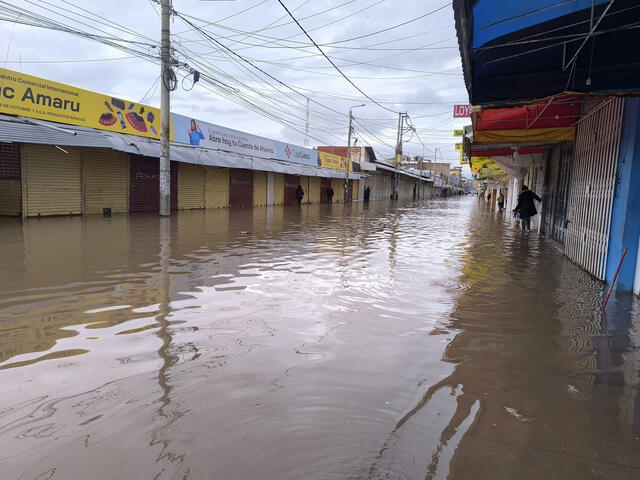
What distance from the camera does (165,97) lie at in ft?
52.2

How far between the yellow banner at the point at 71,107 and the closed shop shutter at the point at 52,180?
1.16 meters

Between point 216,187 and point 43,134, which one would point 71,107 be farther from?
point 216,187

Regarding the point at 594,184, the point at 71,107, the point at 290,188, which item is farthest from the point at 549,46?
the point at 290,188

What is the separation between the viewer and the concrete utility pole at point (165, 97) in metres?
15.5

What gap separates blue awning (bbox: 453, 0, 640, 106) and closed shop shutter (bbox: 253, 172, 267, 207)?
23.1 m

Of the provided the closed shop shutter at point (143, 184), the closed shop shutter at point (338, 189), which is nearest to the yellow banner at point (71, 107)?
the closed shop shutter at point (143, 184)

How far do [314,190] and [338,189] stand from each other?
21.8ft

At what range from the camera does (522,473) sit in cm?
217

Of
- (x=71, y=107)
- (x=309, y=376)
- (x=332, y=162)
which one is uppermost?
(x=332, y=162)

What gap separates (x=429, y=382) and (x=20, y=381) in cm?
291

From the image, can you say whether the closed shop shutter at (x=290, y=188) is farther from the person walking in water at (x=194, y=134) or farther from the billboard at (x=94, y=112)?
the person walking in water at (x=194, y=134)

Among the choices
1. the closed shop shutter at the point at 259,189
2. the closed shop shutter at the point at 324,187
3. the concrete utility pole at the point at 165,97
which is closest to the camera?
the concrete utility pole at the point at 165,97

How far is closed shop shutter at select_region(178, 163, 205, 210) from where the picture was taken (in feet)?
70.0

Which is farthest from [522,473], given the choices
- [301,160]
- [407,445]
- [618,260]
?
[301,160]
